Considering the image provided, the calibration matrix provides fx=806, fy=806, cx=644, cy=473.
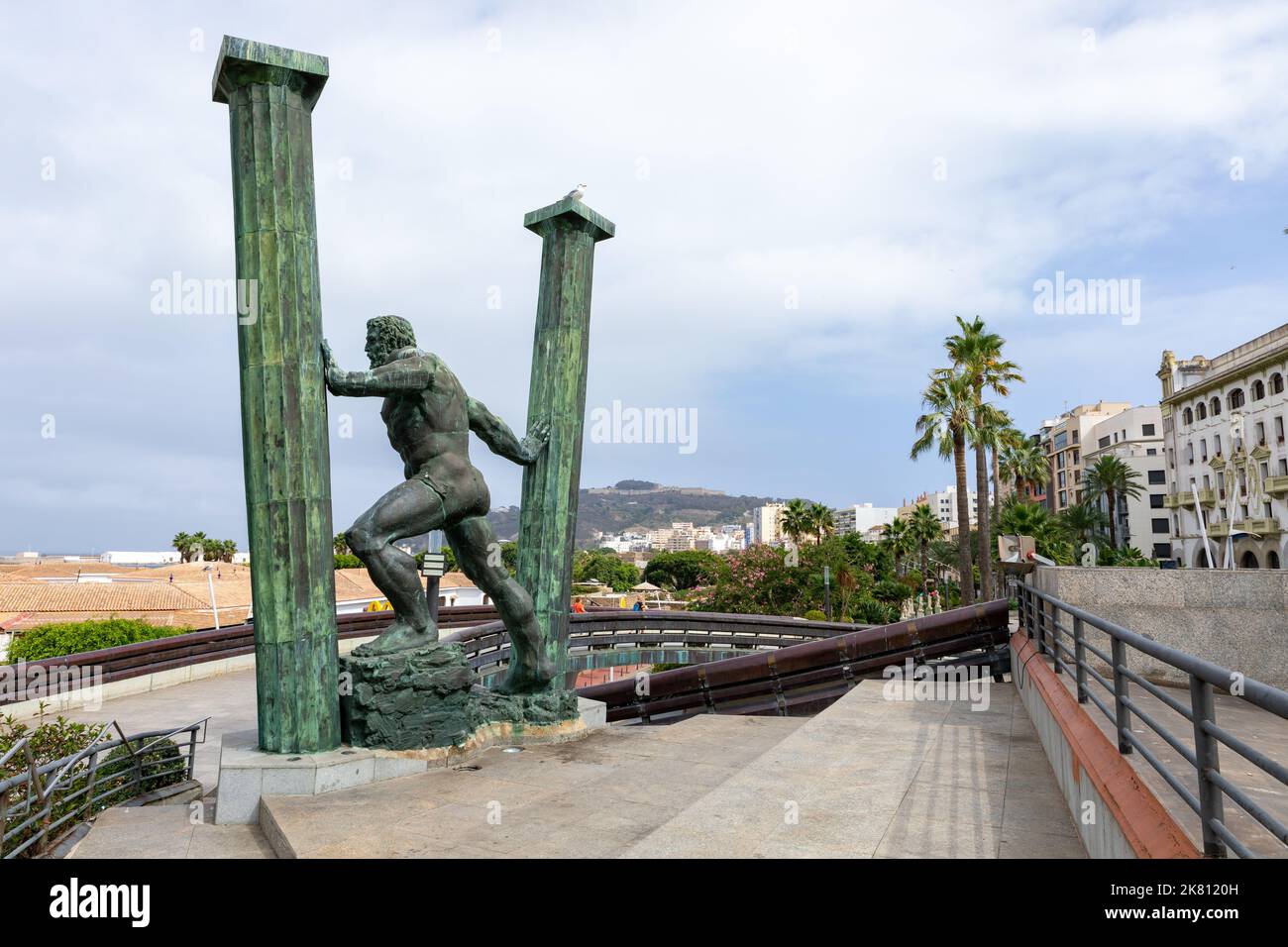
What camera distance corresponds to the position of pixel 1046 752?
5.79 metres

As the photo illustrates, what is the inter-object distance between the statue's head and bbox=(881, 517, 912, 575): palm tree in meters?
47.2

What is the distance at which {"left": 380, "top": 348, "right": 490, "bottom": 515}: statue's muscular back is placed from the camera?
6.18 metres

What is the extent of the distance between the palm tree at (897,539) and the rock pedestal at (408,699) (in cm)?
4682

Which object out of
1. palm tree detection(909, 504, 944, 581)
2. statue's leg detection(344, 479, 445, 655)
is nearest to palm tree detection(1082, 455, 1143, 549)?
palm tree detection(909, 504, 944, 581)

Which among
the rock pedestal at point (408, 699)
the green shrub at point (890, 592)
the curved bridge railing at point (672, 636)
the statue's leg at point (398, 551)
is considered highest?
the statue's leg at point (398, 551)

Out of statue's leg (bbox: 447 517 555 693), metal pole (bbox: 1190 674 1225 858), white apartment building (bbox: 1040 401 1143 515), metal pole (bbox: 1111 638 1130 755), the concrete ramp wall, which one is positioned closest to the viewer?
metal pole (bbox: 1190 674 1225 858)

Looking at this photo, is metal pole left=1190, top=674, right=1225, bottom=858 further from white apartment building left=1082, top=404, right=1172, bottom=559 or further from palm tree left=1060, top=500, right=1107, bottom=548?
white apartment building left=1082, top=404, right=1172, bottom=559

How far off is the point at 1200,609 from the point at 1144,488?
66740 millimetres

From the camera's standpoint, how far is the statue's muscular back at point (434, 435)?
6.18m

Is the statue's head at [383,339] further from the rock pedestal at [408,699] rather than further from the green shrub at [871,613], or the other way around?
the green shrub at [871,613]

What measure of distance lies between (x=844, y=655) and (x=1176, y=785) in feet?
23.6

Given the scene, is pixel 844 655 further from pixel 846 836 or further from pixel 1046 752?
pixel 846 836

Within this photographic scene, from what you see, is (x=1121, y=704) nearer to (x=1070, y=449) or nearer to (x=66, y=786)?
(x=66, y=786)

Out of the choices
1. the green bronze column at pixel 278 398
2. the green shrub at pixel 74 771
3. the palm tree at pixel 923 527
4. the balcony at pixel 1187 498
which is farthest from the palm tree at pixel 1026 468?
the green bronze column at pixel 278 398
